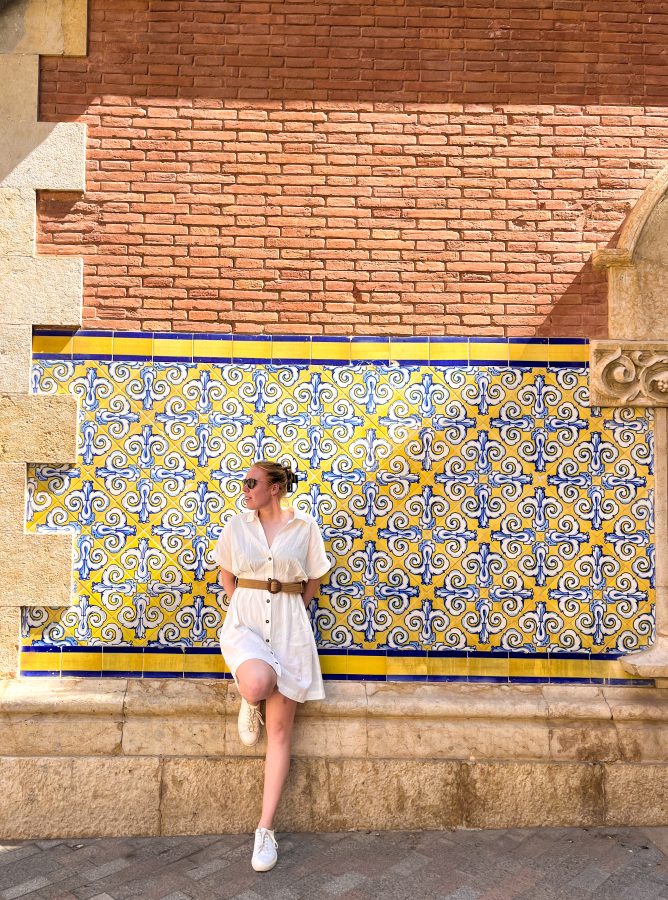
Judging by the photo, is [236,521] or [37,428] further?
[37,428]

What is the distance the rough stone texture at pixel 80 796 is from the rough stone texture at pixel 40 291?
2333 mm

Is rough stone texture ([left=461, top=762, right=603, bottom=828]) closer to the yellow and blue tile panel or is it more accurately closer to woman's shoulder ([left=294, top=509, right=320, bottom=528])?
the yellow and blue tile panel

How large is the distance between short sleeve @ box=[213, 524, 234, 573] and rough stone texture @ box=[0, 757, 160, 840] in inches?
42.4

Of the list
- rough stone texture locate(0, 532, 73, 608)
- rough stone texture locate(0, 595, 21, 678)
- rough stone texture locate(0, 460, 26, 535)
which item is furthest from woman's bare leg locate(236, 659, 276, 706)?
rough stone texture locate(0, 460, 26, 535)

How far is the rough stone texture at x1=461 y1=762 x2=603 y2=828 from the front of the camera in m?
3.77

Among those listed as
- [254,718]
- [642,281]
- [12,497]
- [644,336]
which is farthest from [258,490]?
[642,281]

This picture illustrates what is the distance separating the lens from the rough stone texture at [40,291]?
397 cm

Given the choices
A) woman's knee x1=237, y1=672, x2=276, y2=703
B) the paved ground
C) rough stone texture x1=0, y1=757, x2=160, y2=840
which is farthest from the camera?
rough stone texture x1=0, y1=757, x2=160, y2=840

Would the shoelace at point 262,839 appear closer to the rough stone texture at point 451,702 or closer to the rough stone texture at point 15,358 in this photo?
the rough stone texture at point 451,702

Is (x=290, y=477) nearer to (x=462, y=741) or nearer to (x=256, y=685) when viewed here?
(x=256, y=685)

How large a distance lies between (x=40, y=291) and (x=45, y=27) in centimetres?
152

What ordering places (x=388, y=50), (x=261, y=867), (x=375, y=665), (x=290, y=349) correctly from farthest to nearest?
1. (x=388, y=50)
2. (x=290, y=349)
3. (x=375, y=665)
4. (x=261, y=867)

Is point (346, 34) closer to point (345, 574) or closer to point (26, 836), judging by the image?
point (345, 574)

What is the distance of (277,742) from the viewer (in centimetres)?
357
